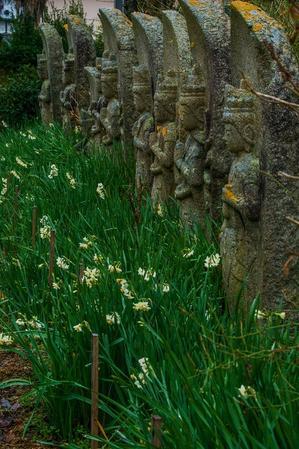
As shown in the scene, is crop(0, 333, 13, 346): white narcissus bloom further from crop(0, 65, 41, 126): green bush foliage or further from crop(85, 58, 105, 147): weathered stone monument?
crop(0, 65, 41, 126): green bush foliage

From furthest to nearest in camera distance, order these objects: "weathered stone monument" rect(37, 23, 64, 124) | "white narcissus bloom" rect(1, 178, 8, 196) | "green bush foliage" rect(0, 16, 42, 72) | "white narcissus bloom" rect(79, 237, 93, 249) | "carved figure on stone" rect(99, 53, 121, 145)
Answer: "green bush foliage" rect(0, 16, 42, 72)
"weathered stone monument" rect(37, 23, 64, 124)
"carved figure on stone" rect(99, 53, 121, 145)
"white narcissus bloom" rect(1, 178, 8, 196)
"white narcissus bloom" rect(79, 237, 93, 249)

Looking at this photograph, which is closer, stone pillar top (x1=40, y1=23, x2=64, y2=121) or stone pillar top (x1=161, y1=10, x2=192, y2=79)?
stone pillar top (x1=161, y1=10, x2=192, y2=79)

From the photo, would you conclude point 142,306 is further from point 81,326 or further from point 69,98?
point 69,98

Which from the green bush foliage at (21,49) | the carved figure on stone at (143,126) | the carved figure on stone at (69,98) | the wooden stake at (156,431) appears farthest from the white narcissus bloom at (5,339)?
the green bush foliage at (21,49)

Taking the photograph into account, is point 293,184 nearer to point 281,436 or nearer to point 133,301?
point 133,301

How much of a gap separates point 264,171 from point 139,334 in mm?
1023

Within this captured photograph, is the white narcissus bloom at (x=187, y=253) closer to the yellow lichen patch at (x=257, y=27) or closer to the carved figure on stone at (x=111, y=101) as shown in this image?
the yellow lichen patch at (x=257, y=27)

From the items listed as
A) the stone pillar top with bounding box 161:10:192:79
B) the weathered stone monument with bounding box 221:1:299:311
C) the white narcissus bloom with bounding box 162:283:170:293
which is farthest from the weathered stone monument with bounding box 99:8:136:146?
the white narcissus bloom with bounding box 162:283:170:293

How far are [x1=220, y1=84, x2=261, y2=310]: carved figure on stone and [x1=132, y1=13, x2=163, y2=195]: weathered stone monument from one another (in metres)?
2.42

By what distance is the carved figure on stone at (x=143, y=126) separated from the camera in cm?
762

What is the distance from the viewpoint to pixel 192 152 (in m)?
6.30

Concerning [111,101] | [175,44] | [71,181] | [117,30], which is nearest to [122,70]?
[117,30]

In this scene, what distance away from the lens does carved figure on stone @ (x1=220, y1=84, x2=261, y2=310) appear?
16.0ft

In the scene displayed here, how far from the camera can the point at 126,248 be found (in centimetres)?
575
